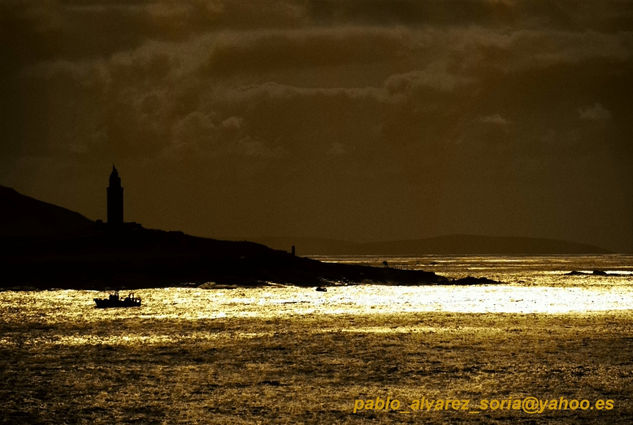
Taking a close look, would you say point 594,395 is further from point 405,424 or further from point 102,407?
point 102,407

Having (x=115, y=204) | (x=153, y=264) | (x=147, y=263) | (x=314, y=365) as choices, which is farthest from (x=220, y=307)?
(x=115, y=204)

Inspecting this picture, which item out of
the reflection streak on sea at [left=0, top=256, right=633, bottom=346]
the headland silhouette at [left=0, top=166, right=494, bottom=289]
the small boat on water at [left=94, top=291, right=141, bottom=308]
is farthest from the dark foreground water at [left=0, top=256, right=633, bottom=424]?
the headland silhouette at [left=0, top=166, right=494, bottom=289]

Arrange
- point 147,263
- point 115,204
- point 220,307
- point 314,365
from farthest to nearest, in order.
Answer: point 115,204 → point 147,263 → point 220,307 → point 314,365

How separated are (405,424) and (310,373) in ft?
37.2

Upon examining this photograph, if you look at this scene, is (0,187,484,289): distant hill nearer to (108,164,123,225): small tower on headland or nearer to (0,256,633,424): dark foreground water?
(108,164,123,225): small tower on headland

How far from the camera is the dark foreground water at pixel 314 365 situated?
27625 mm

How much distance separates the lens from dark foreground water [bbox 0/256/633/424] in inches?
1088

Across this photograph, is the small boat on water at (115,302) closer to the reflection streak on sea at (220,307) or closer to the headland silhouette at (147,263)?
the reflection streak on sea at (220,307)

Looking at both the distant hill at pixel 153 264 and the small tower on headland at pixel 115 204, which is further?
the small tower on headland at pixel 115 204

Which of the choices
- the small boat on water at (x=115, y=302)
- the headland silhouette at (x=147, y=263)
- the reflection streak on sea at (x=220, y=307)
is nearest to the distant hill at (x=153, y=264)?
the headland silhouette at (x=147, y=263)

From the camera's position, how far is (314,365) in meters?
39.0

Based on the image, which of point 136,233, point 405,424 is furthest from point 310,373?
point 136,233

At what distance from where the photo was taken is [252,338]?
5184cm

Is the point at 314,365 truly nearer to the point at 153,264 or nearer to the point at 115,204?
the point at 153,264
